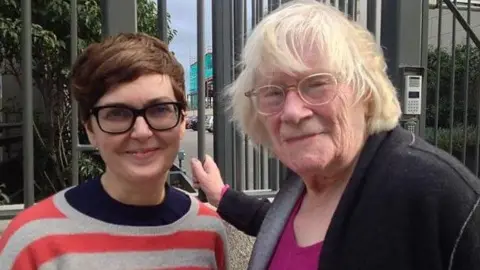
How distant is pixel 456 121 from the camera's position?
4715 mm

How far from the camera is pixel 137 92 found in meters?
1.27

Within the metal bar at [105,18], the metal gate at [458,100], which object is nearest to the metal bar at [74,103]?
the metal bar at [105,18]

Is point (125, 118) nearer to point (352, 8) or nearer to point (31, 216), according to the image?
point (31, 216)

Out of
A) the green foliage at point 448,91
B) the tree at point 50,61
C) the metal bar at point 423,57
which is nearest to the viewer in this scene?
the metal bar at point 423,57

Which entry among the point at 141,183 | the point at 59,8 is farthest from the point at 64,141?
the point at 141,183

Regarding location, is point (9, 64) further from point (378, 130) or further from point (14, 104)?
point (378, 130)

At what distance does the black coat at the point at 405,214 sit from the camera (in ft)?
3.35

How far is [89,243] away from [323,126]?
2.01ft

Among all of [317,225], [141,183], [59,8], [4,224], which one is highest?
[59,8]

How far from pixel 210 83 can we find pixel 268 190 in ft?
2.27

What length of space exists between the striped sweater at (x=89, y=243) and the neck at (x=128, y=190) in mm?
70

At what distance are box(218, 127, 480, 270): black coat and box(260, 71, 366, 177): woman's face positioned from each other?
0.20 ft

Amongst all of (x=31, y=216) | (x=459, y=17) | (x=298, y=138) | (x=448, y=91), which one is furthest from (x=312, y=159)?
(x=448, y=91)

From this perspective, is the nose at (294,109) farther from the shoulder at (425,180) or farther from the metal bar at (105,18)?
the metal bar at (105,18)
